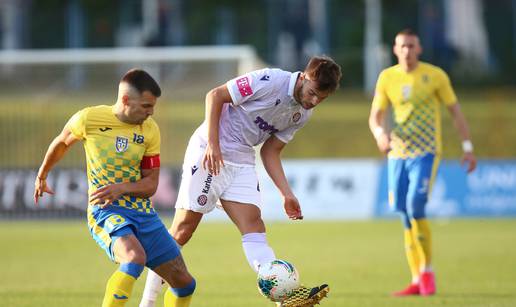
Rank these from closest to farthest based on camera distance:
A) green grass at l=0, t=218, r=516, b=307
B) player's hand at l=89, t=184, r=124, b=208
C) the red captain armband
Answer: player's hand at l=89, t=184, r=124, b=208
the red captain armband
green grass at l=0, t=218, r=516, b=307

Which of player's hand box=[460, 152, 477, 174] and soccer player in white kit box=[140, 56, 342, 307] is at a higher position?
soccer player in white kit box=[140, 56, 342, 307]

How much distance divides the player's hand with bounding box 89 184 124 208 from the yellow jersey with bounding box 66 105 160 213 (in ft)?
0.37

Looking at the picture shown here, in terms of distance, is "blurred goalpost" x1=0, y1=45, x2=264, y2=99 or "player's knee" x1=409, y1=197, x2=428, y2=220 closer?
"player's knee" x1=409, y1=197, x2=428, y2=220

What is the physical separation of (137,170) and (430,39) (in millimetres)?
29648

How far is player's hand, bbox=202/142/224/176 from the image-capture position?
26.5ft

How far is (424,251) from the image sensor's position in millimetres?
10898

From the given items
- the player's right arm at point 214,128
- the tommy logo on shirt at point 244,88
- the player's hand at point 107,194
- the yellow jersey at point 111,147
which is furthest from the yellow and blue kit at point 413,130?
the player's hand at point 107,194


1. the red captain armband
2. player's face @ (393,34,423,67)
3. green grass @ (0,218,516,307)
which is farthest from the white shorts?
player's face @ (393,34,423,67)

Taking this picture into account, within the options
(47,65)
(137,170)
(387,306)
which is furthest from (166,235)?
(47,65)

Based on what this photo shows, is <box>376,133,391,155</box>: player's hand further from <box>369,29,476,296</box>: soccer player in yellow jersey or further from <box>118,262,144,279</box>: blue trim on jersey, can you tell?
<box>118,262,144,279</box>: blue trim on jersey

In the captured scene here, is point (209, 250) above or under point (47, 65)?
under

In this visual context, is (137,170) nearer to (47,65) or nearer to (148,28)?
(47,65)

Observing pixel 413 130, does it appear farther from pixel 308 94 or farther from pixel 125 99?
pixel 125 99

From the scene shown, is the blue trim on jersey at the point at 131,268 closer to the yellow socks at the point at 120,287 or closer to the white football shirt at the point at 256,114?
the yellow socks at the point at 120,287
